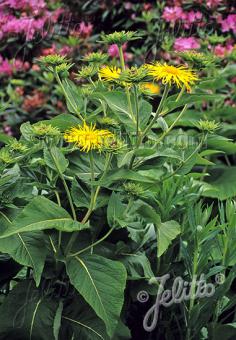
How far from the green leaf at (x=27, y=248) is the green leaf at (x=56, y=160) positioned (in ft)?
0.73

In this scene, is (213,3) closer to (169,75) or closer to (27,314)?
(169,75)

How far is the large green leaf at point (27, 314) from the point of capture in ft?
7.79

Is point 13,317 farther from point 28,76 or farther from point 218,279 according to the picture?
point 28,76

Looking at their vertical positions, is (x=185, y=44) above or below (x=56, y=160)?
below

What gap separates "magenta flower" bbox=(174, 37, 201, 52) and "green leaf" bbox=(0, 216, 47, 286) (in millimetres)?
2835

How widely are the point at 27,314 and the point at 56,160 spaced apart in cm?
51

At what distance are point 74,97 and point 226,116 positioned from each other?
2.00 m

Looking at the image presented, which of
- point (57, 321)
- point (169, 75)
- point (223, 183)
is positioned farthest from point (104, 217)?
point (223, 183)

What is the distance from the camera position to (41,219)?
220 cm

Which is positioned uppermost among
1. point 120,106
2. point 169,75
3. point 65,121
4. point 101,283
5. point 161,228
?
point 169,75

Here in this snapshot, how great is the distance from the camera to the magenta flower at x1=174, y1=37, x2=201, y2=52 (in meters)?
4.92

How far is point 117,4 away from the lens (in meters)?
5.52

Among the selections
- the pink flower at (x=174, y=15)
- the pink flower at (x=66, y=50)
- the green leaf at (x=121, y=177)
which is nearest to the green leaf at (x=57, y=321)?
the green leaf at (x=121, y=177)

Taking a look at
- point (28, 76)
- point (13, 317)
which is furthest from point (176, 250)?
point (28, 76)
